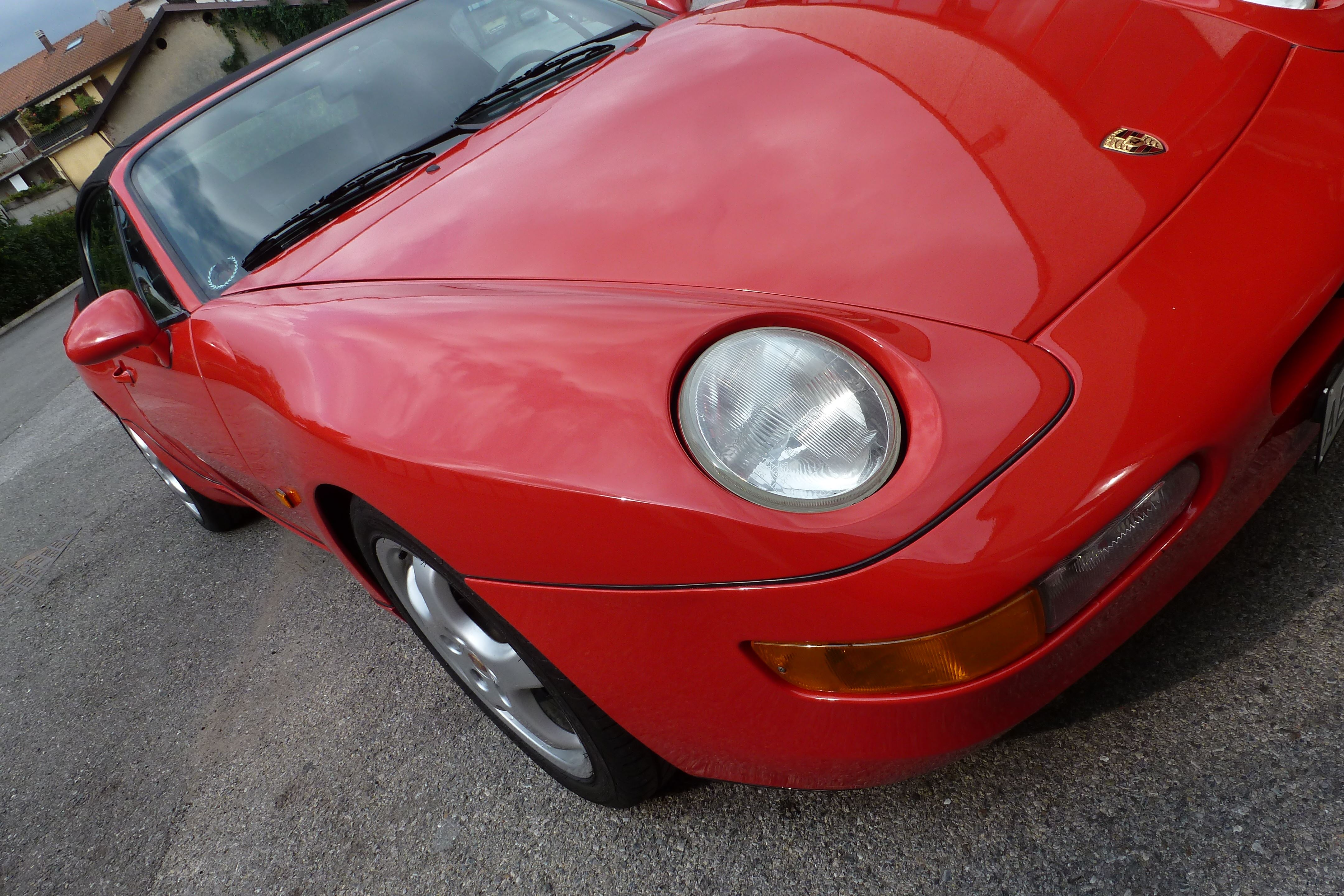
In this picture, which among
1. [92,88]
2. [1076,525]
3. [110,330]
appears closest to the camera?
[1076,525]

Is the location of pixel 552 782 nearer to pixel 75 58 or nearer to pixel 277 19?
pixel 277 19

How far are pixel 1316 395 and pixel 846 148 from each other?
0.74 metres

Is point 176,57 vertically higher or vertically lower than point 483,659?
higher

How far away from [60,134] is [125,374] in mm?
53651

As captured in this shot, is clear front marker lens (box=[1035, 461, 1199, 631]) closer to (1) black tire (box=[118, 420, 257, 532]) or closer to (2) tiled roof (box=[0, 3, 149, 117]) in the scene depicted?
(1) black tire (box=[118, 420, 257, 532])

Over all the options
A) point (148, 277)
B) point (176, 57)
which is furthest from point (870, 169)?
point (176, 57)

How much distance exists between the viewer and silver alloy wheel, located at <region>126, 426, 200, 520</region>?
3115 mm

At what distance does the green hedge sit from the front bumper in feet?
49.8

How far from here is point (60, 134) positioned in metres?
43.9

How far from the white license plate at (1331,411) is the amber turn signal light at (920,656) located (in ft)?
1.78

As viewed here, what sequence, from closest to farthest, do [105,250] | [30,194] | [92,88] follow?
1. [105,250]
2. [30,194]
3. [92,88]

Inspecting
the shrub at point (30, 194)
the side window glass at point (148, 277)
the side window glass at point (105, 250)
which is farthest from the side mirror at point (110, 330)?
the shrub at point (30, 194)

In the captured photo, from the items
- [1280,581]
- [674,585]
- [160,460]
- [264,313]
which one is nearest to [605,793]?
[674,585]

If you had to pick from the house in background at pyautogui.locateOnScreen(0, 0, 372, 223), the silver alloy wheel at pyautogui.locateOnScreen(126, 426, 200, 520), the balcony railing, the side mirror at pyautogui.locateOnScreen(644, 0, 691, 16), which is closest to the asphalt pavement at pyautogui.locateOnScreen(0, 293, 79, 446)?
the silver alloy wheel at pyautogui.locateOnScreen(126, 426, 200, 520)
